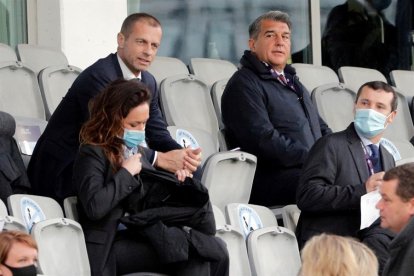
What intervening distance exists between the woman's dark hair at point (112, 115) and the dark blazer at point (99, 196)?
0.20 ft

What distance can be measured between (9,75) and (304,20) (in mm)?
4044

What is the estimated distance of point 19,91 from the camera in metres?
9.77

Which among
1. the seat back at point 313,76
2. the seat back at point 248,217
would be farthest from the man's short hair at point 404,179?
the seat back at point 313,76

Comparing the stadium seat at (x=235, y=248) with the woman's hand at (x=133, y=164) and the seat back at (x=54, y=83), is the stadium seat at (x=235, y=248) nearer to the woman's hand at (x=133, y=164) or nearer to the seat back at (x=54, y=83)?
the woman's hand at (x=133, y=164)

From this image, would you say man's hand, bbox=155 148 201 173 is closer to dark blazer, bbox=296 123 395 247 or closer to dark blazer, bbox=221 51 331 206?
dark blazer, bbox=296 123 395 247

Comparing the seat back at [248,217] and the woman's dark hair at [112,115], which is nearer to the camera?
the woman's dark hair at [112,115]

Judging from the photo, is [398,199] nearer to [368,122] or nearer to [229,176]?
[368,122]

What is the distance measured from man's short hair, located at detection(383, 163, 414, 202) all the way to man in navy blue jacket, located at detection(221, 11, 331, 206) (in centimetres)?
242

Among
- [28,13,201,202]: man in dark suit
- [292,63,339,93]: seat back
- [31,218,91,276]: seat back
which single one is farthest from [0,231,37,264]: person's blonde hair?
[292,63,339,93]: seat back

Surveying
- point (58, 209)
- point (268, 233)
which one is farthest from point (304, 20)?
point (58, 209)

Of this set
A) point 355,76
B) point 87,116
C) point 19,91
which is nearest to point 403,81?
point 355,76

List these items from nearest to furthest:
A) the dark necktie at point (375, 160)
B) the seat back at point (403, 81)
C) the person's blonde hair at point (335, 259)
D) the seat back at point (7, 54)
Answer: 1. the person's blonde hair at point (335, 259)
2. the dark necktie at point (375, 160)
3. the seat back at point (7, 54)
4. the seat back at point (403, 81)

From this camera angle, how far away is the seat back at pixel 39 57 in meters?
10.4

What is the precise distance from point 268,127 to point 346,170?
88 centimetres
